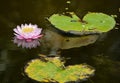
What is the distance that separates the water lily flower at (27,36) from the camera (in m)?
1.69

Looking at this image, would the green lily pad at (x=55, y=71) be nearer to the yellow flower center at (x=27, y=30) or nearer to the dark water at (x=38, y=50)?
the dark water at (x=38, y=50)

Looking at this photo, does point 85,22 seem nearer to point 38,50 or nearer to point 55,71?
point 38,50

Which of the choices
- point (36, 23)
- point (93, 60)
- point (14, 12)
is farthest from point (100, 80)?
point (14, 12)

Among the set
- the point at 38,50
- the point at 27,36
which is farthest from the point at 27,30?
the point at 38,50

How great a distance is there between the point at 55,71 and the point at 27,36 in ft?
1.02

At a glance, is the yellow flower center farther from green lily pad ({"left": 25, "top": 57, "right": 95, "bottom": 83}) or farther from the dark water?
green lily pad ({"left": 25, "top": 57, "right": 95, "bottom": 83})

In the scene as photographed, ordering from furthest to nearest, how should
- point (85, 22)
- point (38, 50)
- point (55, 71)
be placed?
1. point (85, 22)
2. point (38, 50)
3. point (55, 71)

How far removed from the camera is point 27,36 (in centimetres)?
171

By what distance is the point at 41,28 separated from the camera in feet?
5.98

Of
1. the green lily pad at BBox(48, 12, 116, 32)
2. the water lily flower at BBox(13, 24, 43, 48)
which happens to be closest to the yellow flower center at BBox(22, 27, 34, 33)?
the water lily flower at BBox(13, 24, 43, 48)

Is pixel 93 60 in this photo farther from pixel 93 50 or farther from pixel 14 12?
pixel 14 12

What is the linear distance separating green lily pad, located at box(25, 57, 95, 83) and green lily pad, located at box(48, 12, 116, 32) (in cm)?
33

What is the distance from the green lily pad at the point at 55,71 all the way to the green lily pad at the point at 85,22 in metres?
0.33

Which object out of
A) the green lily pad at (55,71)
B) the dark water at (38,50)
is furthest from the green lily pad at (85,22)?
the green lily pad at (55,71)
